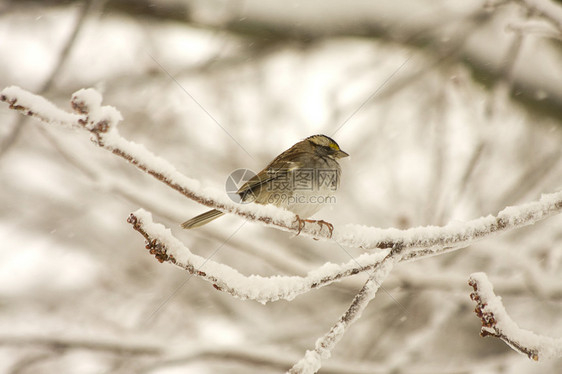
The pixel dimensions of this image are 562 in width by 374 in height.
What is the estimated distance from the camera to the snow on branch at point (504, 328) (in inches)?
76.3

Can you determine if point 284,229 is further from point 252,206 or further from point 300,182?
point 300,182

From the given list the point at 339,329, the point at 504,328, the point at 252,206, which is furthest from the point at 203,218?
the point at 504,328

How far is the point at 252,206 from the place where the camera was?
6.67 ft

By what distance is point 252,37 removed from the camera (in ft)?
20.2

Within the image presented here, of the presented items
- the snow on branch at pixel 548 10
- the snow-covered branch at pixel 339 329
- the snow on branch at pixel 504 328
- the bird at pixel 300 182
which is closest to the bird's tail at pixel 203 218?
the bird at pixel 300 182

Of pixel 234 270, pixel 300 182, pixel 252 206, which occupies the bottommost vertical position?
pixel 234 270

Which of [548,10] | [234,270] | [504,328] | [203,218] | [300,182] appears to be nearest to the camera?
[504,328]

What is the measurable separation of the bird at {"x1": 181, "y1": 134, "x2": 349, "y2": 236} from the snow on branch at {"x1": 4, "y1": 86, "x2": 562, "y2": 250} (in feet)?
2.96

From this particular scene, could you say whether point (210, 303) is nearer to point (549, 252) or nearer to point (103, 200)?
point (103, 200)

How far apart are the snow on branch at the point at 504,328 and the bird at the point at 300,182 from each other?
55.9 inches

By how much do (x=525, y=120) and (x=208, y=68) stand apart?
164 inches

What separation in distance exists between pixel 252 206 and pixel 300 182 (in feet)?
4.63

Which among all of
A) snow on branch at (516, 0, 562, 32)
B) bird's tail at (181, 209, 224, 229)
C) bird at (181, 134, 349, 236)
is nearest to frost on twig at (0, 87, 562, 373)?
bird's tail at (181, 209, 224, 229)

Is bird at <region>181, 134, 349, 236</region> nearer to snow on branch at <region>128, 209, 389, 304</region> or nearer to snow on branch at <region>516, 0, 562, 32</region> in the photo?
snow on branch at <region>128, 209, 389, 304</region>
